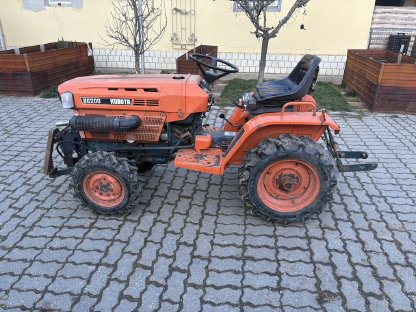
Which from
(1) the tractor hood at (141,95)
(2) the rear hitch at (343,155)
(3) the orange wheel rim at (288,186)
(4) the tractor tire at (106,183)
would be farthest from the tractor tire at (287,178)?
(4) the tractor tire at (106,183)

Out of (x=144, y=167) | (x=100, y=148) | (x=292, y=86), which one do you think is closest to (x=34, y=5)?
(x=144, y=167)

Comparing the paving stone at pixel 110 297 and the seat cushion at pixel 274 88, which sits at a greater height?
the seat cushion at pixel 274 88

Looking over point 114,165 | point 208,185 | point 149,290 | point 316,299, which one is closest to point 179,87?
point 114,165

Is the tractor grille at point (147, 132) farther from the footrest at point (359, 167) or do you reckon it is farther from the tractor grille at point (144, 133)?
the footrest at point (359, 167)

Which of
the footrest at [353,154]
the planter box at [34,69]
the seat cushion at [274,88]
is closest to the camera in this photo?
the seat cushion at [274,88]

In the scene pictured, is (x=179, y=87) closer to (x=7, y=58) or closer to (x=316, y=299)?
(x=316, y=299)

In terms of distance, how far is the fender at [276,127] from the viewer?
2.92 metres

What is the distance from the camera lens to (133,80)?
319 cm

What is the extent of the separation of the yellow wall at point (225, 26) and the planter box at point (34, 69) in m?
0.98

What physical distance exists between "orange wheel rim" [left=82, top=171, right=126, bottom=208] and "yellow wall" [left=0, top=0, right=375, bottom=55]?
6176 millimetres

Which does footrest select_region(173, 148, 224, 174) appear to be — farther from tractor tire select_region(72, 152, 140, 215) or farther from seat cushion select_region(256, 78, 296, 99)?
seat cushion select_region(256, 78, 296, 99)

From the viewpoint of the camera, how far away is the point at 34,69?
6.84 metres

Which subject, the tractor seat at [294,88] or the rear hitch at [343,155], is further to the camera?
the rear hitch at [343,155]

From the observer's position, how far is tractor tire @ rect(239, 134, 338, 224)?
9.40 ft
